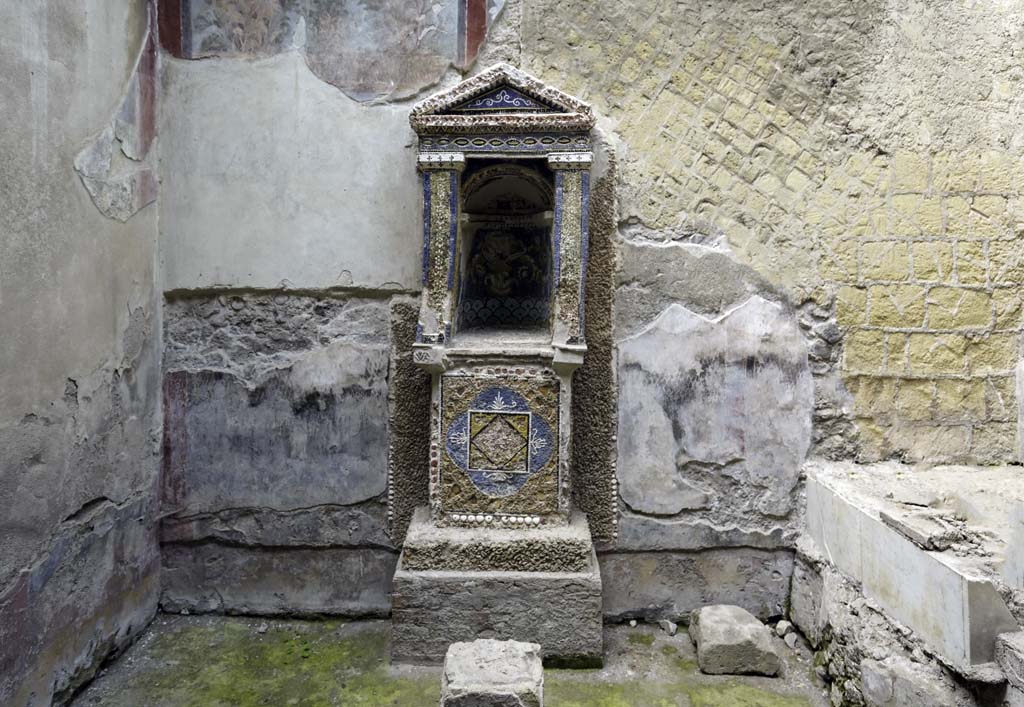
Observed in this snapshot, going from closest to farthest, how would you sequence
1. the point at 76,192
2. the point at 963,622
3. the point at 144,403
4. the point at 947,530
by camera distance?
the point at 963,622 → the point at 947,530 → the point at 76,192 → the point at 144,403

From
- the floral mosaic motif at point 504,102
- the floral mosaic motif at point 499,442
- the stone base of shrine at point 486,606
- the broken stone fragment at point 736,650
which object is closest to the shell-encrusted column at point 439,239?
the floral mosaic motif at point 504,102

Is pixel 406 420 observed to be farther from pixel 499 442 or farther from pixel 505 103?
pixel 505 103

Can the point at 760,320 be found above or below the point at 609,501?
above

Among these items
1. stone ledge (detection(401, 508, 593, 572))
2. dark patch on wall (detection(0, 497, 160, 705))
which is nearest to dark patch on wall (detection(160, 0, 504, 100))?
stone ledge (detection(401, 508, 593, 572))

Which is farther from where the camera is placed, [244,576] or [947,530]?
[244,576]

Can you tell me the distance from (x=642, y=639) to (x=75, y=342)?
7.66ft

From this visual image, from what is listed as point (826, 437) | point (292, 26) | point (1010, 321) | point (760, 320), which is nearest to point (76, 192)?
point (292, 26)

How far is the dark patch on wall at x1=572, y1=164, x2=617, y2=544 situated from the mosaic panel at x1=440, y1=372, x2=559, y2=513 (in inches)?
12.7

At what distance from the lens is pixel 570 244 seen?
2832 mm

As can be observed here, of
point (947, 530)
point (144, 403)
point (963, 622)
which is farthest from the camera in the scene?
point (144, 403)

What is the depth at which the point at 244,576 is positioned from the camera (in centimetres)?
324

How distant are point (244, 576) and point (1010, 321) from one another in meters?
3.31

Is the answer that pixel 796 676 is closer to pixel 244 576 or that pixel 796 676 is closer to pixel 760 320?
pixel 760 320

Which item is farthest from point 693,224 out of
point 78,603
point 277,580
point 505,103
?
point 78,603
